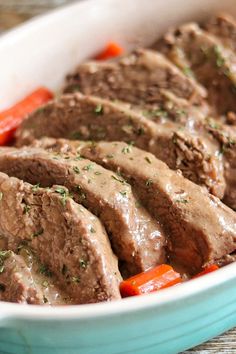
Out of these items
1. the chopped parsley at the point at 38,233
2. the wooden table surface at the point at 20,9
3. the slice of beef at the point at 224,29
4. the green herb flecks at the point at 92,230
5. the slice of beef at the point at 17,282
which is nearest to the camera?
the slice of beef at the point at 17,282

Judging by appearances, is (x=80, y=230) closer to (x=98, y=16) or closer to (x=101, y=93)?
(x=101, y=93)

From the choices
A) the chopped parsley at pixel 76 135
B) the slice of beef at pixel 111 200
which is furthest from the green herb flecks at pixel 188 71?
the slice of beef at pixel 111 200

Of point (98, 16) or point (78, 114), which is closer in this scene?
point (78, 114)

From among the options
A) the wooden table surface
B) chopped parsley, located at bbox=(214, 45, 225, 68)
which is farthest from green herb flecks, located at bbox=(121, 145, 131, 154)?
the wooden table surface

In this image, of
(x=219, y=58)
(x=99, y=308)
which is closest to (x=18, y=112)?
(x=219, y=58)

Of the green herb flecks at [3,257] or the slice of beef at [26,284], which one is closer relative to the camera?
the slice of beef at [26,284]

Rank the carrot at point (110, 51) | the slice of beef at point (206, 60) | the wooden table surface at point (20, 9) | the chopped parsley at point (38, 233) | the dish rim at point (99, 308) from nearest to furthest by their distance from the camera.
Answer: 1. the dish rim at point (99, 308)
2. the chopped parsley at point (38, 233)
3. the slice of beef at point (206, 60)
4. the carrot at point (110, 51)
5. the wooden table surface at point (20, 9)

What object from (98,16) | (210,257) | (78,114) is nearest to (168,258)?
(210,257)

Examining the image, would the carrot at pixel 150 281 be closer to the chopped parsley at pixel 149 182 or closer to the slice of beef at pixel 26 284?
the slice of beef at pixel 26 284
